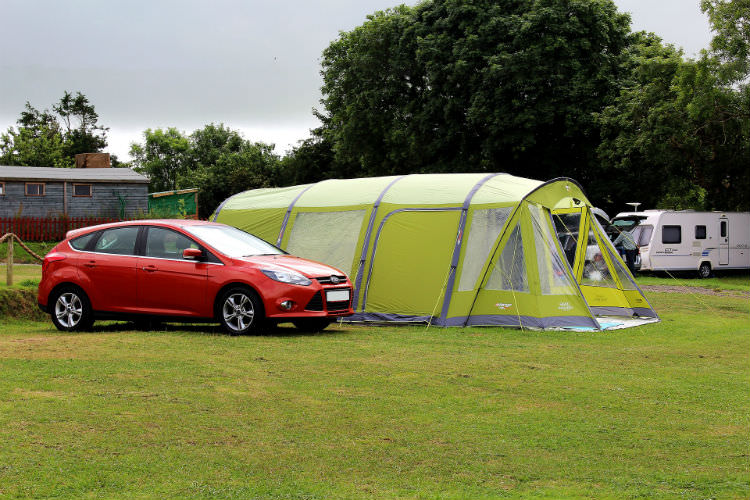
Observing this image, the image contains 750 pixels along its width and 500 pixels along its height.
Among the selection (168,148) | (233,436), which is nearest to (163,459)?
(233,436)

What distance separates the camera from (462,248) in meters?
14.9

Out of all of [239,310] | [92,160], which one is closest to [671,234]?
[239,310]

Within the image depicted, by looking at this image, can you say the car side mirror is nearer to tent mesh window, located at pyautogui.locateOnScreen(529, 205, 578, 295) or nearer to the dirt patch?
tent mesh window, located at pyautogui.locateOnScreen(529, 205, 578, 295)

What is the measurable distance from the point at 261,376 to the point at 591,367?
3.91 metres

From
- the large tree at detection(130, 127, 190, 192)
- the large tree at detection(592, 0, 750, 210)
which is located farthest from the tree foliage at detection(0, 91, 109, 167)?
the large tree at detection(592, 0, 750, 210)

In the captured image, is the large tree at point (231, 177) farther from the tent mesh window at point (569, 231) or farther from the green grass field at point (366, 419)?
the green grass field at point (366, 419)

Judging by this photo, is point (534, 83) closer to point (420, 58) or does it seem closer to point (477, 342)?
point (420, 58)

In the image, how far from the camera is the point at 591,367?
1034 cm

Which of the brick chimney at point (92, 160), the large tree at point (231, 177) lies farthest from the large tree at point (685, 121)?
the large tree at point (231, 177)

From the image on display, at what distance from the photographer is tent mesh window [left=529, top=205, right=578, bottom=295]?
1448 cm

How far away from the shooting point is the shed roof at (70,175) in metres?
40.2

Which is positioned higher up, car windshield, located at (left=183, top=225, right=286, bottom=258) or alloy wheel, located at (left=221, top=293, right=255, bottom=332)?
car windshield, located at (left=183, top=225, right=286, bottom=258)

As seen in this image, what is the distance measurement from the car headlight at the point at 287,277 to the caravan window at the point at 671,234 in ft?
72.4

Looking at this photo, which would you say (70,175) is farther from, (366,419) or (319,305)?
(366,419)
